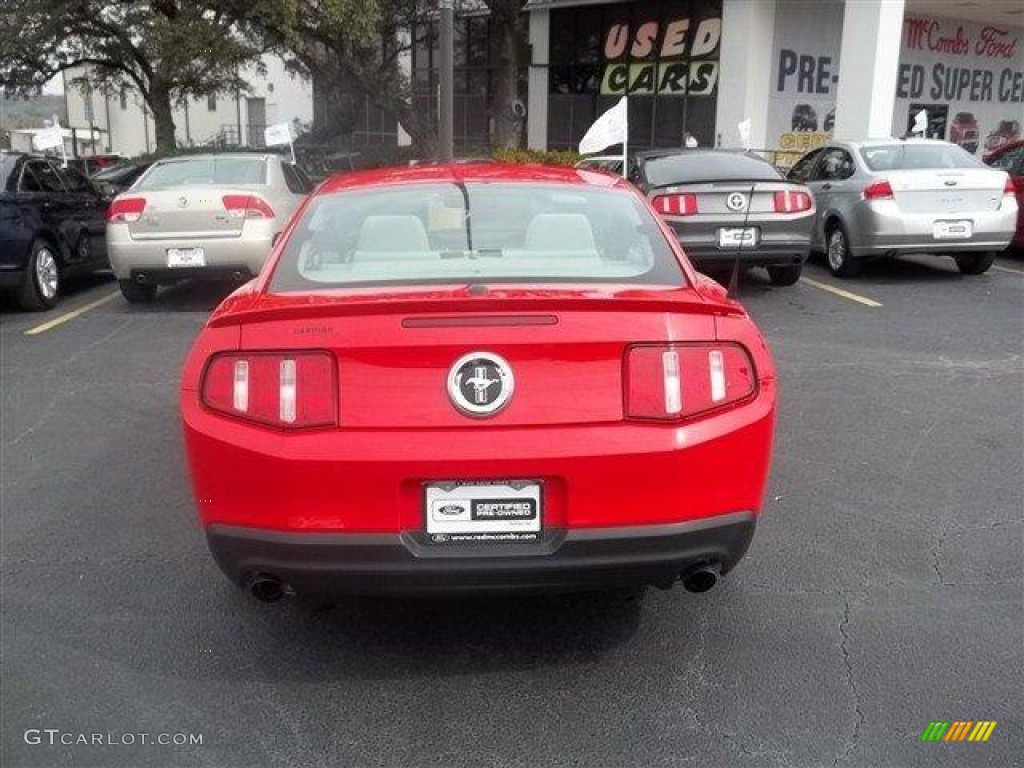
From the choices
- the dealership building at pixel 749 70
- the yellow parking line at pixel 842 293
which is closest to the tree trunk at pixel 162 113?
the dealership building at pixel 749 70

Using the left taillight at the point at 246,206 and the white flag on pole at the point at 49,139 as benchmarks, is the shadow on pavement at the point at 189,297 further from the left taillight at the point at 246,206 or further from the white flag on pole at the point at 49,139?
the white flag on pole at the point at 49,139

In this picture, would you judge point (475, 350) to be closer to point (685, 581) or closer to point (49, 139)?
point (685, 581)

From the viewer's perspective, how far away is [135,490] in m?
4.68

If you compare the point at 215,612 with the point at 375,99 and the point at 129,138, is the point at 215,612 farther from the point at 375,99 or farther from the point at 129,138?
the point at 129,138

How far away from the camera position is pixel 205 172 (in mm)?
9648

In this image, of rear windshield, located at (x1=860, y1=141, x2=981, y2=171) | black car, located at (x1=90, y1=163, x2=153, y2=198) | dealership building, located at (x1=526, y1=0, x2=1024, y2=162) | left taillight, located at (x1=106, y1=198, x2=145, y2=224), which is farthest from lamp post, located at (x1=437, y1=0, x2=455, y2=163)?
dealership building, located at (x1=526, y1=0, x2=1024, y2=162)

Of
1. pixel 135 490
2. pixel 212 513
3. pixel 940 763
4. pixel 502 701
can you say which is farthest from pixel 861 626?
pixel 135 490

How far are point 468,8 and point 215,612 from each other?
89.5 feet

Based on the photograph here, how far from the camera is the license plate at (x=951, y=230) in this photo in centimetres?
970

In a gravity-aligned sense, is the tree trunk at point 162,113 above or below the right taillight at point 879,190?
above

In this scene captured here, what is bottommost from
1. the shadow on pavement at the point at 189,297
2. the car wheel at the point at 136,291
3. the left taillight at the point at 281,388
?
the shadow on pavement at the point at 189,297

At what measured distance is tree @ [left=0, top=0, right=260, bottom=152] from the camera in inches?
849

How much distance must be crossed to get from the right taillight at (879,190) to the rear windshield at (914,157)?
1.57 ft

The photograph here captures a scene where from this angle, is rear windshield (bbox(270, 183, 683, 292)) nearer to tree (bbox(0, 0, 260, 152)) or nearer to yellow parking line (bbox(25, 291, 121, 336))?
yellow parking line (bbox(25, 291, 121, 336))
